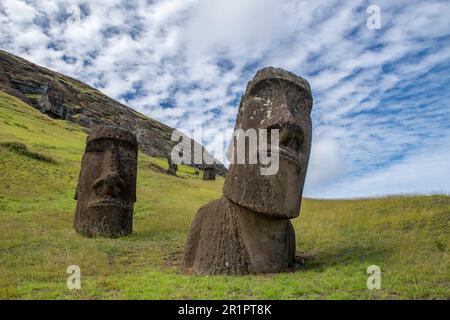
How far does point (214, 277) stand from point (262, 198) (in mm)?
1561

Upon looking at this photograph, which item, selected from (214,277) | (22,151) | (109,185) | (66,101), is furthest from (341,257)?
(66,101)

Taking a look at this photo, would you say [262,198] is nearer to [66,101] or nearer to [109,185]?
[109,185]

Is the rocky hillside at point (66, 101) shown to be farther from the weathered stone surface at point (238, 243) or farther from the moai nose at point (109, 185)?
the weathered stone surface at point (238, 243)

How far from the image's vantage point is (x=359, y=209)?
15.6 m

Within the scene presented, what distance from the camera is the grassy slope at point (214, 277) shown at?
6164mm

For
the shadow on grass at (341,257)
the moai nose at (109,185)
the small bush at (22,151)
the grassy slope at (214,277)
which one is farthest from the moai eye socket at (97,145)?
the small bush at (22,151)

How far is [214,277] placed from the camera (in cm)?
730

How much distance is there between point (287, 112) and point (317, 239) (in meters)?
4.61

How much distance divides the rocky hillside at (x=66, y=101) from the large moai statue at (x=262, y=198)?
224 feet

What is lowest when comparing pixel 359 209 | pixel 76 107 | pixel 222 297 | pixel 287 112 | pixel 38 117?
pixel 222 297

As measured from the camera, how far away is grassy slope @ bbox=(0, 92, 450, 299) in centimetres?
616

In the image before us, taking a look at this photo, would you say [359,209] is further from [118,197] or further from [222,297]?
[222,297]

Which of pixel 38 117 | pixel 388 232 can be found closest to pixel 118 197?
pixel 388 232

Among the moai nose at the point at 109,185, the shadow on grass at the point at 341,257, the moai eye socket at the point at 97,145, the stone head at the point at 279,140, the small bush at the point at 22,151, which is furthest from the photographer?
the small bush at the point at 22,151
